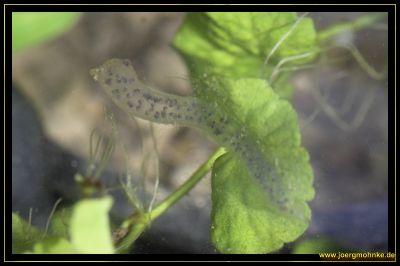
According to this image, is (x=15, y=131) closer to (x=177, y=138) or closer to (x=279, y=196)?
(x=177, y=138)

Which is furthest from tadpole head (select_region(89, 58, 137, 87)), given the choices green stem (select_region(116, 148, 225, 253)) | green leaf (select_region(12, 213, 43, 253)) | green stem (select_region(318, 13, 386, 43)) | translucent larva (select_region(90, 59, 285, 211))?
green stem (select_region(318, 13, 386, 43))

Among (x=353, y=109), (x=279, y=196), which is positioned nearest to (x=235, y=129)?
(x=279, y=196)

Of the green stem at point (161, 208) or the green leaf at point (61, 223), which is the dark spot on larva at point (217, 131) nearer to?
the green stem at point (161, 208)

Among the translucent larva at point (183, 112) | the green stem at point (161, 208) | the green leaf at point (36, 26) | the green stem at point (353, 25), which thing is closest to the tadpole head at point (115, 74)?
the translucent larva at point (183, 112)

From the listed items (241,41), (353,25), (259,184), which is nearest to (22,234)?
(259,184)

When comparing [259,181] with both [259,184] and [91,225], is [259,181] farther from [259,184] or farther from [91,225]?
[91,225]
